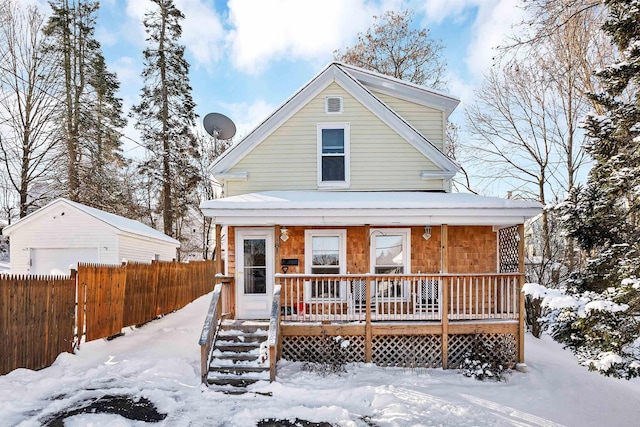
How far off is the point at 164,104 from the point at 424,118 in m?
17.4

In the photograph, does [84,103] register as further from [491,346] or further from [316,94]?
[491,346]

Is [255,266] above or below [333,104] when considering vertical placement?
below

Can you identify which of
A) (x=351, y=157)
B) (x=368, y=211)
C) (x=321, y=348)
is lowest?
(x=321, y=348)

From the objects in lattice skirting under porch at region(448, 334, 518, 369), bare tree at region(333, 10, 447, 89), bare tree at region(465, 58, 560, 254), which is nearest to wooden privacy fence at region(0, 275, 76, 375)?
lattice skirting under porch at region(448, 334, 518, 369)

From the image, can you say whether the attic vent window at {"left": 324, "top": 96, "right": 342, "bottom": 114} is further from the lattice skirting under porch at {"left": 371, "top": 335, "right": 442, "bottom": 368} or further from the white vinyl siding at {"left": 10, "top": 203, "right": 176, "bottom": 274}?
the white vinyl siding at {"left": 10, "top": 203, "right": 176, "bottom": 274}

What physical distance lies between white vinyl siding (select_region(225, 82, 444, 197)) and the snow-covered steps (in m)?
4.03

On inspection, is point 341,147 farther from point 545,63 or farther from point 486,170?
point 486,170

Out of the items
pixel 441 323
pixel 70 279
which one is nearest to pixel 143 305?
pixel 70 279

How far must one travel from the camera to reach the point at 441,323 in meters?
8.56

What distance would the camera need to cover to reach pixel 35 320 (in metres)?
7.25

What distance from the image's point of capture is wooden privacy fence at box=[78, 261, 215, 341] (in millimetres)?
8836

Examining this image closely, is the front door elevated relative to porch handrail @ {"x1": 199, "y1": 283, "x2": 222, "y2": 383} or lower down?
elevated

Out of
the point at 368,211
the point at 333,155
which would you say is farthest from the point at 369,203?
the point at 333,155

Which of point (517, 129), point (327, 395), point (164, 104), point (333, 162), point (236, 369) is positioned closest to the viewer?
point (327, 395)
